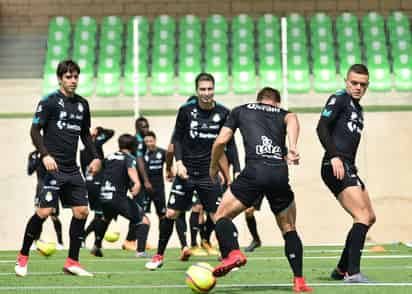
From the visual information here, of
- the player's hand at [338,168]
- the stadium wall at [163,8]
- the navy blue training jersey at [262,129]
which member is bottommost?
the player's hand at [338,168]

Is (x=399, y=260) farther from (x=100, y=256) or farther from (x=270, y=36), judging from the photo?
(x=270, y=36)

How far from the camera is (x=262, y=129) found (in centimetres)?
817

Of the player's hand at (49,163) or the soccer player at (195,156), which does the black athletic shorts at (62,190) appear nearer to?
the player's hand at (49,163)

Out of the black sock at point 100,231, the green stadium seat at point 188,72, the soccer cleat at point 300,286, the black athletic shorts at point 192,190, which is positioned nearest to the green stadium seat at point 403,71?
the green stadium seat at point 188,72

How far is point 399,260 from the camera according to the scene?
1238cm

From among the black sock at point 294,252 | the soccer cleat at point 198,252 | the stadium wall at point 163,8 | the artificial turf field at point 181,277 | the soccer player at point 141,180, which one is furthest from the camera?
the stadium wall at point 163,8

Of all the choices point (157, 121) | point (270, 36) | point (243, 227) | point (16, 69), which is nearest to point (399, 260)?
point (243, 227)

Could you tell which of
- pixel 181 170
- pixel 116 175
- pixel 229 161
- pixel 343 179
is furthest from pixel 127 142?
pixel 343 179

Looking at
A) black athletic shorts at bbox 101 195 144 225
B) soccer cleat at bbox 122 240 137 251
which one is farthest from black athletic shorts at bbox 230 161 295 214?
soccer cleat at bbox 122 240 137 251

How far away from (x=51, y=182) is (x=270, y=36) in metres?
13.6

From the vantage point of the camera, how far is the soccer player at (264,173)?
8.03 m

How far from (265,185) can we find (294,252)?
590 millimetres

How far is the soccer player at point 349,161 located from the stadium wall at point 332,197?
10.2 m

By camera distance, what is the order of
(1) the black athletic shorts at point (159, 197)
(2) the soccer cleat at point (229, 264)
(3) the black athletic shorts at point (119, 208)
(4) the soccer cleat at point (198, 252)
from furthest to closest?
(1) the black athletic shorts at point (159, 197)
(3) the black athletic shorts at point (119, 208)
(4) the soccer cleat at point (198, 252)
(2) the soccer cleat at point (229, 264)
